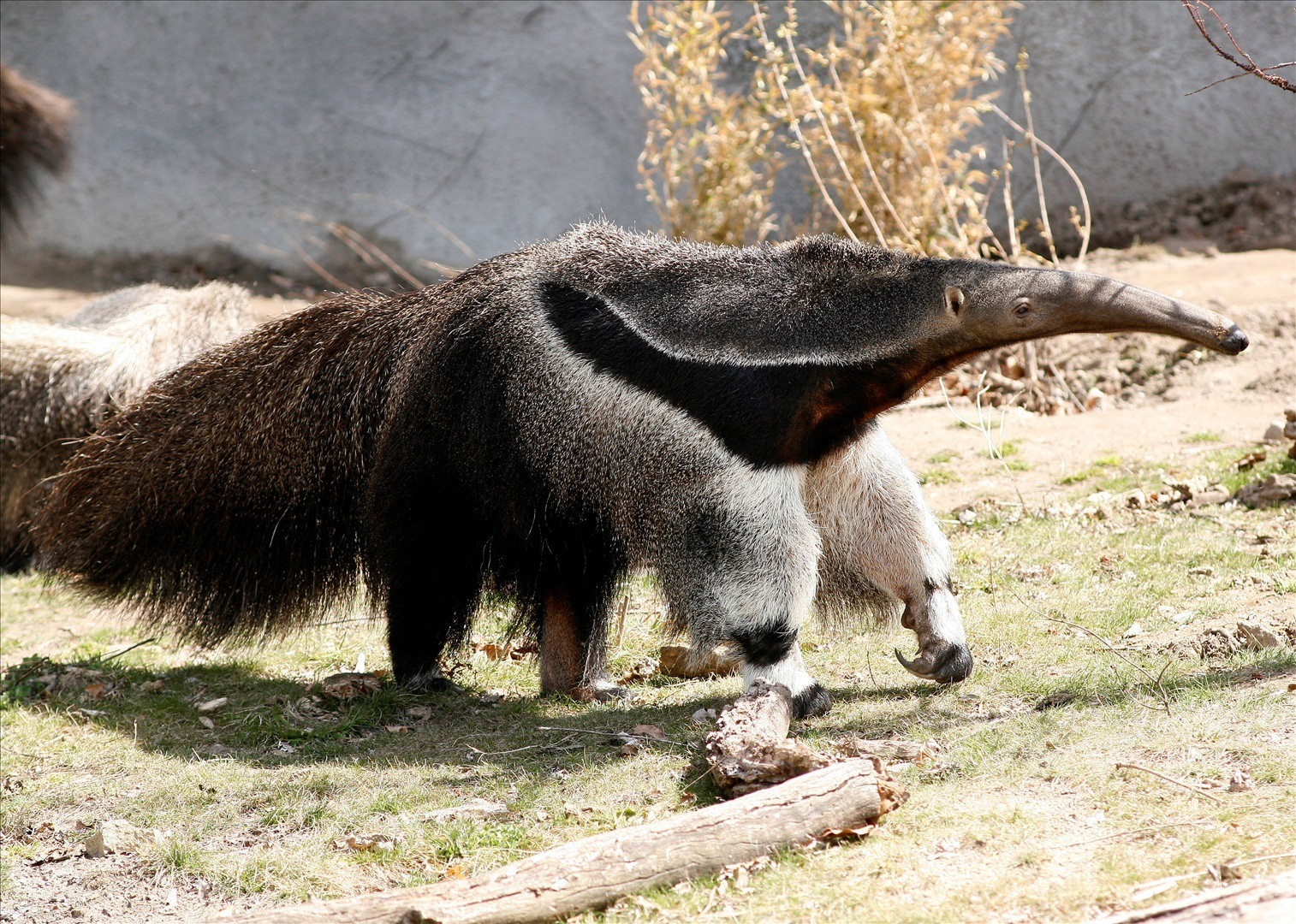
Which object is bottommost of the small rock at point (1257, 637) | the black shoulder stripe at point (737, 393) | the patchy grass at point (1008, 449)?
the small rock at point (1257, 637)

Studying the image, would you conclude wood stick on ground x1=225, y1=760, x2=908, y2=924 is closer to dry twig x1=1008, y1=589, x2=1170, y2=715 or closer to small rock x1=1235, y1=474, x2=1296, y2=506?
dry twig x1=1008, y1=589, x2=1170, y2=715

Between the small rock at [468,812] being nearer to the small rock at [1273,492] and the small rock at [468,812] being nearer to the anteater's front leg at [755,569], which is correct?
the anteater's front leg at [755,569]

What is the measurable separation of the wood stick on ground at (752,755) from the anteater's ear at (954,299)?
1.57 meters

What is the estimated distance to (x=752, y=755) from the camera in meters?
3.80

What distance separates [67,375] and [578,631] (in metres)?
4.99

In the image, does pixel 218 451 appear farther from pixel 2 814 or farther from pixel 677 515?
pixel 677 515

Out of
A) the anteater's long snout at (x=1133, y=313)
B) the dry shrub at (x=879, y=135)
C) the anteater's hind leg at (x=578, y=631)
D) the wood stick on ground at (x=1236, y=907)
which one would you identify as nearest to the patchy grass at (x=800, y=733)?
the anteater's hind leg at (x=578, y=631)

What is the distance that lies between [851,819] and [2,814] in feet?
9.94

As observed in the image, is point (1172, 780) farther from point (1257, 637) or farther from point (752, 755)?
point (1257, 637)

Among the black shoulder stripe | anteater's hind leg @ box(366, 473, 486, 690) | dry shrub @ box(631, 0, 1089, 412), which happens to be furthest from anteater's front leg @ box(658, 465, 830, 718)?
dry shrub @ box(631, 0, 1089, 412)

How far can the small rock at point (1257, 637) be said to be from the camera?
4582 millimetres

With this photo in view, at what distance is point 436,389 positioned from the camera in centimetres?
516

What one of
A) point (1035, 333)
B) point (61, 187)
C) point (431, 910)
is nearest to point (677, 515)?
point (1035, 333)

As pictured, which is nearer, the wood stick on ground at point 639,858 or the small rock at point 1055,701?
the wood stick on ground at point 639,858
